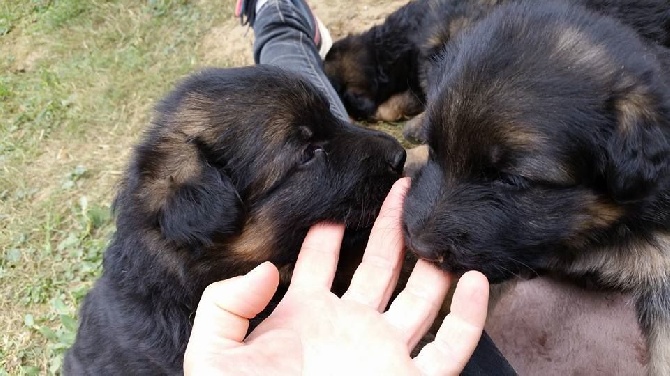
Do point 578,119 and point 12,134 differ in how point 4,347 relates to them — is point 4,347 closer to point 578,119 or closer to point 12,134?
point 12,134

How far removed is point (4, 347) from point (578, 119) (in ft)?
12.9

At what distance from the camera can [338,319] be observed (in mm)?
2125

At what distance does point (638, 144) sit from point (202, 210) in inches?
61.8

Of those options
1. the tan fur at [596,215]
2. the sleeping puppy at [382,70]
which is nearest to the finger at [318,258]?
the tan fur at [596,215]

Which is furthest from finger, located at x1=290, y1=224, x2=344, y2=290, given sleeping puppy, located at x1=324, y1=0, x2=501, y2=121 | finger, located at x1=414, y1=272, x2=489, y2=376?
sleeping puppy, located at x1=324, y1=0, x2=501, y2=121

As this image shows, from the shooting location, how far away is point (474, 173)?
234cm

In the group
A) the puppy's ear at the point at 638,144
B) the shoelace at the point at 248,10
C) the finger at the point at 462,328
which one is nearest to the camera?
the finger at the point at 462,328

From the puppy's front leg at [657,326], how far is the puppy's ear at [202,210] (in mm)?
1750

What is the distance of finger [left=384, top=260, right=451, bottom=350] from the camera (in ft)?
7.11

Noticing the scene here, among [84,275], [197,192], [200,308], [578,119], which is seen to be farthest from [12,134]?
[578,119]

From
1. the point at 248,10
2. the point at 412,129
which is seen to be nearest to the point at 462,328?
the point at 412,129

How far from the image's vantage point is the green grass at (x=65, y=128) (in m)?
4.50

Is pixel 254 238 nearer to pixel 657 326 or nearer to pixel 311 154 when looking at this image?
pixel 311 154

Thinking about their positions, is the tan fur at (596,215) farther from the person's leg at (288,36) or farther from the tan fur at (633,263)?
the person's leg at (288,36)
